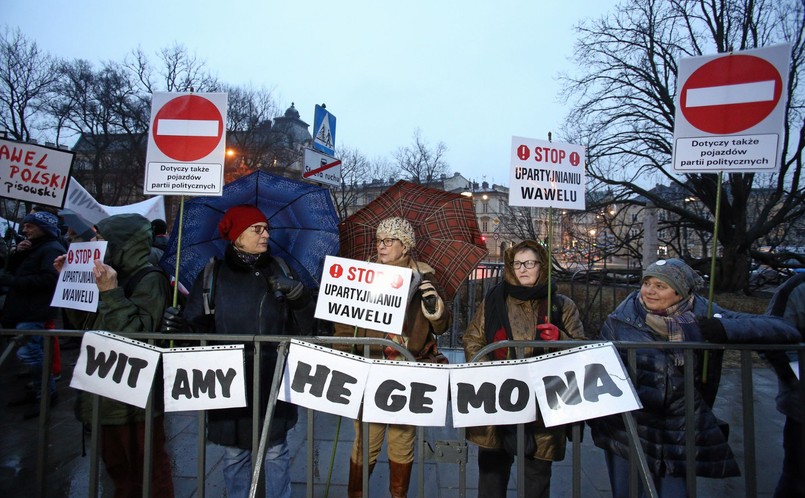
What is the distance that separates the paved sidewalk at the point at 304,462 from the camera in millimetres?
3611

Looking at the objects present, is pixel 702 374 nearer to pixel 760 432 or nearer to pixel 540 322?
pixel 540 322

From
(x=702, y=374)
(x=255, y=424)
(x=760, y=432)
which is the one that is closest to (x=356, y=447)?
(x=255, y=424)

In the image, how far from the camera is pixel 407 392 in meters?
2.42

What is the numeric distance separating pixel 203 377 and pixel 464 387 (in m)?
1.44

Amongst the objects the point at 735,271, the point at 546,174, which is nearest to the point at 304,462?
the point at 546,174

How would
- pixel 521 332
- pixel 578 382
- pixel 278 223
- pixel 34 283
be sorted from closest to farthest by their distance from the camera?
pixel 578 382, pixel 521 332, pixel 278 223, pixel 34 283

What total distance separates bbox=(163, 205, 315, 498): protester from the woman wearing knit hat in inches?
78.7

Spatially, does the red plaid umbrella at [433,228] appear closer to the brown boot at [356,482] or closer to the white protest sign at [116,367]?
the brown boot at [356,482]

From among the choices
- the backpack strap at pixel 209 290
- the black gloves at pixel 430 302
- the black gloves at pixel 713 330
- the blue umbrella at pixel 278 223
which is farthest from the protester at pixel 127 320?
the black gloves at pixel 713 330

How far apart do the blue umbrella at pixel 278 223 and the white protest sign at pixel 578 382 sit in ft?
6.00

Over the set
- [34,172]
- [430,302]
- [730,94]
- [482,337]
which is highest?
[730,94]

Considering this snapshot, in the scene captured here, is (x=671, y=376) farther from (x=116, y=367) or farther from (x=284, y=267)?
(x=116, y=367)

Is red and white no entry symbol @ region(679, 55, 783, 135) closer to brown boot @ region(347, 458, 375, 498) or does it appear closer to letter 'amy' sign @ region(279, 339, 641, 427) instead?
letter 'amy' sign @ region(279, 339, 641, 427)

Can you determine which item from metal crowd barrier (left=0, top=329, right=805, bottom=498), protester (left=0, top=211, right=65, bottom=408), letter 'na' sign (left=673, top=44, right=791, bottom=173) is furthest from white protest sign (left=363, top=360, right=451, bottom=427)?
protester (left=0, top=211, right=65, bottom=408)
